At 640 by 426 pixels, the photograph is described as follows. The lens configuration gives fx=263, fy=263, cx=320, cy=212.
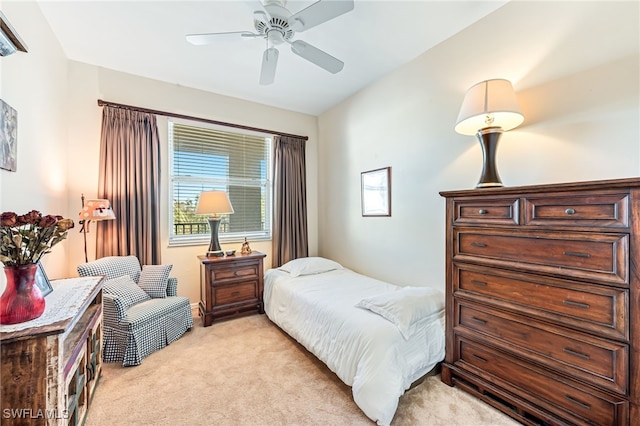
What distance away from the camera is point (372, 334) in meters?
1.80

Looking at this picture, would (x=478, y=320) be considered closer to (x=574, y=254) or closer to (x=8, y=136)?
(x=574, y=254)

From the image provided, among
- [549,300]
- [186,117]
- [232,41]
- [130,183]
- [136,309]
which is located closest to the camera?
[549,300]

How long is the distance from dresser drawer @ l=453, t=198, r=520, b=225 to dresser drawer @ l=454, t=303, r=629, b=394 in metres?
0.59

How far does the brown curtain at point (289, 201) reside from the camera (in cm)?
388

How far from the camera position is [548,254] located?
1473 millimetres

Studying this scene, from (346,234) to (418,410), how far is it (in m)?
2.32

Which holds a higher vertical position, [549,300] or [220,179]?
[220,179]

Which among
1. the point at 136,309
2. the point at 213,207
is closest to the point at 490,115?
the point at 213,207

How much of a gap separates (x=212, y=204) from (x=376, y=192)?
1969mm

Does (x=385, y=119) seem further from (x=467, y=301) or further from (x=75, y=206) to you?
(x=75, y=206)

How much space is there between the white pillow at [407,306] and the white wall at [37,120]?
235 cm

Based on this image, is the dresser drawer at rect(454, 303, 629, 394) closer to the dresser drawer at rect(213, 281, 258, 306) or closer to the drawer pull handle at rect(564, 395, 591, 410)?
the drawer pull handle at rect(564, 395, 591, 410)

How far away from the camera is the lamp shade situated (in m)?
2.46

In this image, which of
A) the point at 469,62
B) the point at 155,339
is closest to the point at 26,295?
the point at 155,339
